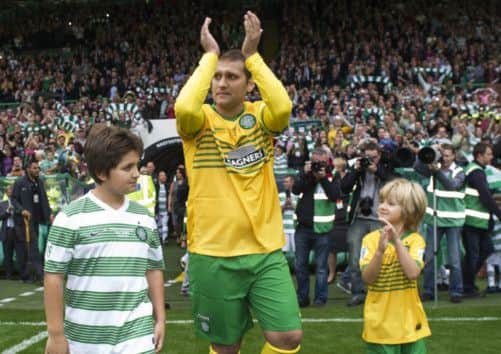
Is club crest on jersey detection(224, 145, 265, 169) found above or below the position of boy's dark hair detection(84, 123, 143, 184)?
below

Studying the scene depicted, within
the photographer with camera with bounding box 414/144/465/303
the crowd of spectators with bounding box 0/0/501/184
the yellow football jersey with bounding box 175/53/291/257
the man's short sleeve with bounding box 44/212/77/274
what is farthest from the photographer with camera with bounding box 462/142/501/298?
the man's short sleeve with bounding box 44/212/77/274

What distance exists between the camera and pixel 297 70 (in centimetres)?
2664

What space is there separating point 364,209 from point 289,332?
469 cm

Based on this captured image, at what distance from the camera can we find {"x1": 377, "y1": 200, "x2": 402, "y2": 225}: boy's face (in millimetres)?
5188

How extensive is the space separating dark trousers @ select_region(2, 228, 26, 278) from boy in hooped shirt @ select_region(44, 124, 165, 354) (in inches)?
368

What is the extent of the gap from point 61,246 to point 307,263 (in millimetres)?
6531

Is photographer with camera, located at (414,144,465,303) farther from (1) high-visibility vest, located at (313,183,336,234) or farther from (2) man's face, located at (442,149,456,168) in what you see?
(1) high-visibility vest, located at (313,183,336,234)

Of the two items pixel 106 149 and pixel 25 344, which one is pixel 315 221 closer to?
pixel 25 344

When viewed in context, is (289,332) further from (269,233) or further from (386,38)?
(386,38)

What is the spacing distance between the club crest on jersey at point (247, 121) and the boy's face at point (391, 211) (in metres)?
0.90

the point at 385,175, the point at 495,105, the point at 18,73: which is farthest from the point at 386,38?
the point at 385,175

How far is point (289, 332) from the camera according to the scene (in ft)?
15.8

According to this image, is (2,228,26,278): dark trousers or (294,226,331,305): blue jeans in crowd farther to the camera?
(2,228,26,278): dark trousers

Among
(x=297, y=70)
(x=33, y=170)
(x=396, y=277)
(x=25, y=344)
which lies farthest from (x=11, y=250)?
(x=297, y=70)
